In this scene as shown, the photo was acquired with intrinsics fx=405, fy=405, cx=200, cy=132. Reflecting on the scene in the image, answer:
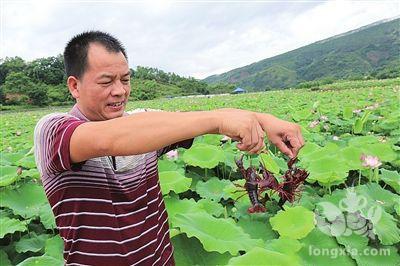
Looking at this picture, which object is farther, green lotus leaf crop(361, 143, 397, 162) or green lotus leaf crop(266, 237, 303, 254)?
green lotus leaf crop(361, 143, 397, 162)

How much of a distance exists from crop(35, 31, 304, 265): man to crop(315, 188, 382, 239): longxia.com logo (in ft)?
2.58

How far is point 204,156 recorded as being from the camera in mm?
2957

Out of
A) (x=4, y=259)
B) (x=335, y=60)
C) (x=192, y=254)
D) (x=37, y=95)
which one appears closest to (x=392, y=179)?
(x=192, y=254)

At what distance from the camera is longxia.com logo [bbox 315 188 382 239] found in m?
1.86

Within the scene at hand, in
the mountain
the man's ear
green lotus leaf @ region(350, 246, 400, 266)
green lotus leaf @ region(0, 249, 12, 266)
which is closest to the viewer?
the man's ear

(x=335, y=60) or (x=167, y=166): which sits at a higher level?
(x=167, y=166)

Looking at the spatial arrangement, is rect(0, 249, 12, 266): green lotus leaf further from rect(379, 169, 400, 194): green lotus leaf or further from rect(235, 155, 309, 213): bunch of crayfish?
rect(379, 169, 400, 194): green lotus leaf

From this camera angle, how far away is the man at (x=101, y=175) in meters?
1.16

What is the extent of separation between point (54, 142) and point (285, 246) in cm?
94

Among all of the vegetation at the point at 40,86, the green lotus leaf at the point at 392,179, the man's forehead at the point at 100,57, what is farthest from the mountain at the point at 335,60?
the man's forehead at the point at 100,57

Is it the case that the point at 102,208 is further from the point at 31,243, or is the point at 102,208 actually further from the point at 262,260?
the point at 31,243

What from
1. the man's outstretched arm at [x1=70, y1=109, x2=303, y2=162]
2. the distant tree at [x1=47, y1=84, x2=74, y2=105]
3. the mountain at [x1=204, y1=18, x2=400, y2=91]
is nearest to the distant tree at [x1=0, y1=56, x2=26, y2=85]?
the distant tree at [x1=47, y1=84, x2=74, y2=105]

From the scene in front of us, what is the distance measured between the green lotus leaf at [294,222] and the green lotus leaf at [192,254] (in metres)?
0.34

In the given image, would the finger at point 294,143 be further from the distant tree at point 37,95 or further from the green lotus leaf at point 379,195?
the distant tree at point 37,95
